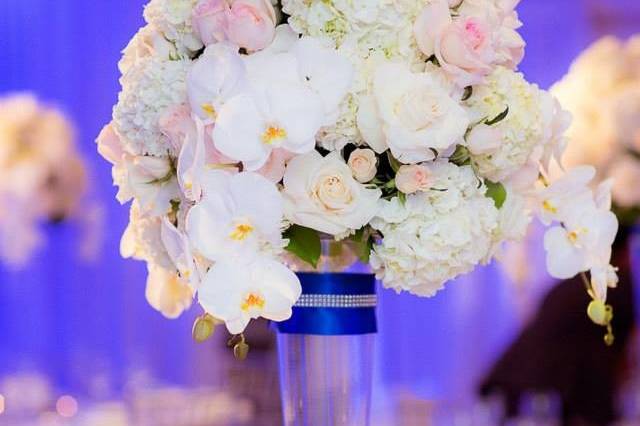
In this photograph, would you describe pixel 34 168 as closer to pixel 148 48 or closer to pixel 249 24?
pixel 148 48

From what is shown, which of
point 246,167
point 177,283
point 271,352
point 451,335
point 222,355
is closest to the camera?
point 246,167

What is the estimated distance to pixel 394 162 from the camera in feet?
2.89

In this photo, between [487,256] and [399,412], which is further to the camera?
[399,412]

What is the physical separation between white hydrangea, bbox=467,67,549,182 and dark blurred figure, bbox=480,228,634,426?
1.39 meters

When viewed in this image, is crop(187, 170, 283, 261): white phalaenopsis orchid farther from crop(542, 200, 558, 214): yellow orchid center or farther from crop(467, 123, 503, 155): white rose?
crop(542, 200, 558, 214): yellow orchid center

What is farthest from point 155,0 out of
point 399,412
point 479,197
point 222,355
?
point 222,355

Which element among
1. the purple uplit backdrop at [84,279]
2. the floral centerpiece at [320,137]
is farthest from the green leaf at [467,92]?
the purple uplit backdrop at [84,279]

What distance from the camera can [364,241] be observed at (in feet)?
3.03

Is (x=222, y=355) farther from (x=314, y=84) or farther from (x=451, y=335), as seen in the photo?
(x=314, y=84)

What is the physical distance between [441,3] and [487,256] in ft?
0.75

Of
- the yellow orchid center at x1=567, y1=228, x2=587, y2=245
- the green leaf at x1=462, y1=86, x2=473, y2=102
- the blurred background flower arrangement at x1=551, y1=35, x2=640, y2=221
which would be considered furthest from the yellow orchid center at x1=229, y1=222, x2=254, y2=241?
the blurred background flower arrangement at x1=551, y1=35, x2=640, y2=221

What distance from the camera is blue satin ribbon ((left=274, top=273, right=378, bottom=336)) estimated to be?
3.19ft

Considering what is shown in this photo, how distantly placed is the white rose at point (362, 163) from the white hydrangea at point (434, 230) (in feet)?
0.12

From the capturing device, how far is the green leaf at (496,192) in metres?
0.96
